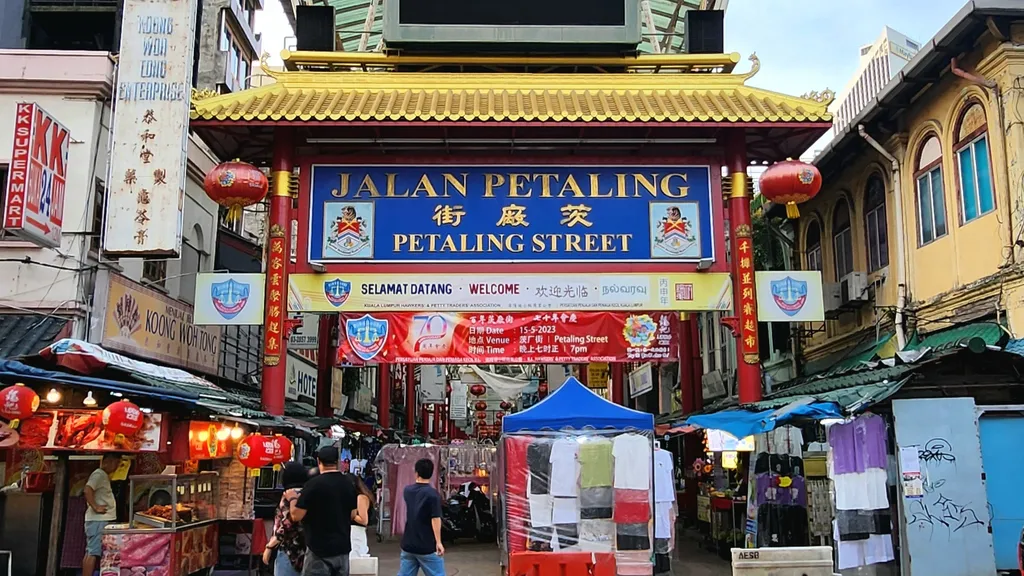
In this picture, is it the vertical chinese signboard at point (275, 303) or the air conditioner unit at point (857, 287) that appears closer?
the vertical chinese signboard at point (275, 303)

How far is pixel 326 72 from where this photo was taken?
665 inches

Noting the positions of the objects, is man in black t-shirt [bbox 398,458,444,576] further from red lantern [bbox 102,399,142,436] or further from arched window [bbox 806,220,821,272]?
arched window [bbox 806,220,821,272]

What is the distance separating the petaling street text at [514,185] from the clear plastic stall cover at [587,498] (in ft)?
16.7

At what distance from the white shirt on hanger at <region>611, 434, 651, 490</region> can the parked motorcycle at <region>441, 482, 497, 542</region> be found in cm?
772

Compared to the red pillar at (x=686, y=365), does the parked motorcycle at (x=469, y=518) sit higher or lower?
lower

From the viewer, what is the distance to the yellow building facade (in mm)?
13008

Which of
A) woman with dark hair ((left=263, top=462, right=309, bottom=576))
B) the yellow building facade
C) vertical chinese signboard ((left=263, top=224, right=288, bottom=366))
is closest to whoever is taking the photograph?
woman with dark hair ((left=263, top=462, right=309, bottom=576))

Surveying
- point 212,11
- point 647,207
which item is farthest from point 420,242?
point 212,11

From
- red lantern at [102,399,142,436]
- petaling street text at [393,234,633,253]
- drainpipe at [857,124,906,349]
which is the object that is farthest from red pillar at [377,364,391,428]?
red lantern at [102,399,142,436]

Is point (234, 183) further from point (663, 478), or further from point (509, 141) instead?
point (663, 478)

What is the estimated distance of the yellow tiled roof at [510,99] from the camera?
1507 centimetres

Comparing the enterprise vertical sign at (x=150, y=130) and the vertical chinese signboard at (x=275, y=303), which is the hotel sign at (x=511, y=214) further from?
the enterprise vertical sign at (x=150, y=130)

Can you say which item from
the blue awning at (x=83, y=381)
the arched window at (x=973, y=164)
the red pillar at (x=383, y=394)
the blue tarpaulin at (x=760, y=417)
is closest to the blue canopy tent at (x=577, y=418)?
the blue tarpaulin at (x=760, y=417)

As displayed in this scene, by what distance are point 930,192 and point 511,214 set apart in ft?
24.9
